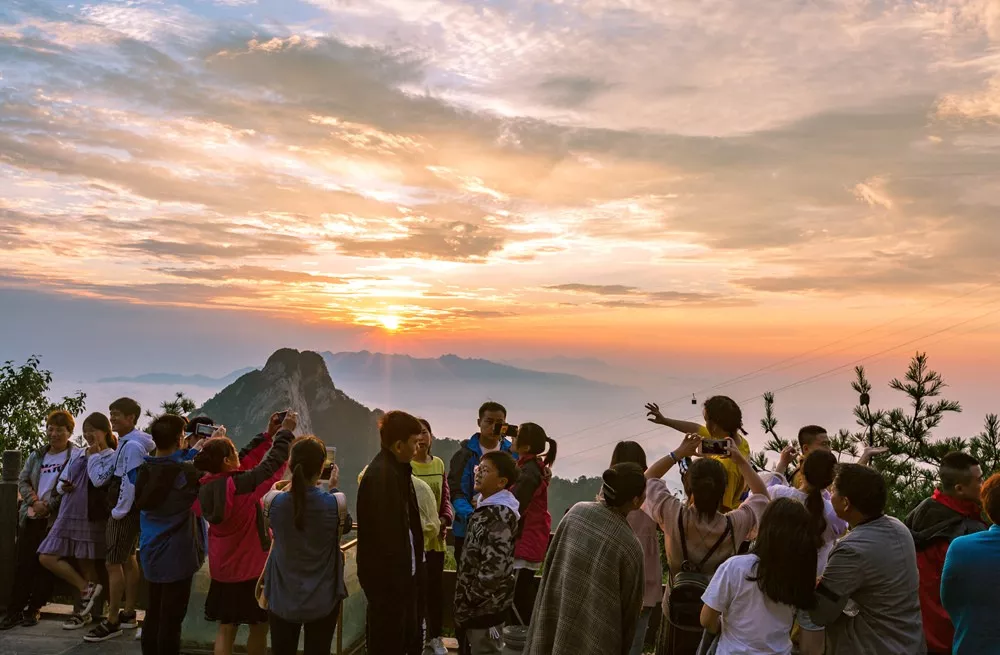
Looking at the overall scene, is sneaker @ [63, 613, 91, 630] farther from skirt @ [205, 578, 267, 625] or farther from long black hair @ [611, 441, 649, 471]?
long black hair @ [611, 441, 649, 471]

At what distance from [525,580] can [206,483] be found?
2.39 meters

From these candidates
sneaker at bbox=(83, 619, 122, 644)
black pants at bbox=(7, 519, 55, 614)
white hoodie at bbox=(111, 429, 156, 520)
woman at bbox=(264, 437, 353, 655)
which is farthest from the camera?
black pants at bbox=(7, 519, 55, 614)

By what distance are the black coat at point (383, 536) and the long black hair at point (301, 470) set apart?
313 mm

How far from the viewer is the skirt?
5832mm

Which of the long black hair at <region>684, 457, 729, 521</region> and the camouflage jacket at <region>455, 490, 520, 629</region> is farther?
the camouflage jacket at <region>455, 490, 520, 629</region>

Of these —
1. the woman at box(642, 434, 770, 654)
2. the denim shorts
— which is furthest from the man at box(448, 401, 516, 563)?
the denim shorts

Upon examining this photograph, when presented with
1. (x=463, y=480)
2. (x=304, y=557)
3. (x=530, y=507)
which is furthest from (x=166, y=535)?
(x=530, y=507)

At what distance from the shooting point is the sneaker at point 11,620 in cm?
747

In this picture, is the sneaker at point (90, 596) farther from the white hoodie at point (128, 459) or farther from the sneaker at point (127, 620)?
the white hoodie at point (128, 459)

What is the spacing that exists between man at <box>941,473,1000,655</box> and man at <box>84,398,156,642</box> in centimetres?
603

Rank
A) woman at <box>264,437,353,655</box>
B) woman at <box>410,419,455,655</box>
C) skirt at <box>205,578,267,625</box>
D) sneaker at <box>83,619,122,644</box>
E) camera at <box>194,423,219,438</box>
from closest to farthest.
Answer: woman at <box>264,437,353,655</box> < skirt at <box>205,578,267,625</box> < woman at <box>410,419,455,655</box> < camera at <box>194,423,219,438</box> < sneaker at <box>83,619,122,644</box>

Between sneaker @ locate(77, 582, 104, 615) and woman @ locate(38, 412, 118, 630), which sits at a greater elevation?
woman @ locate(38, 412, 118, 630)

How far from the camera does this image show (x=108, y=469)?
7336 millimetres

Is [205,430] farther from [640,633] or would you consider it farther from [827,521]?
[827,521]
